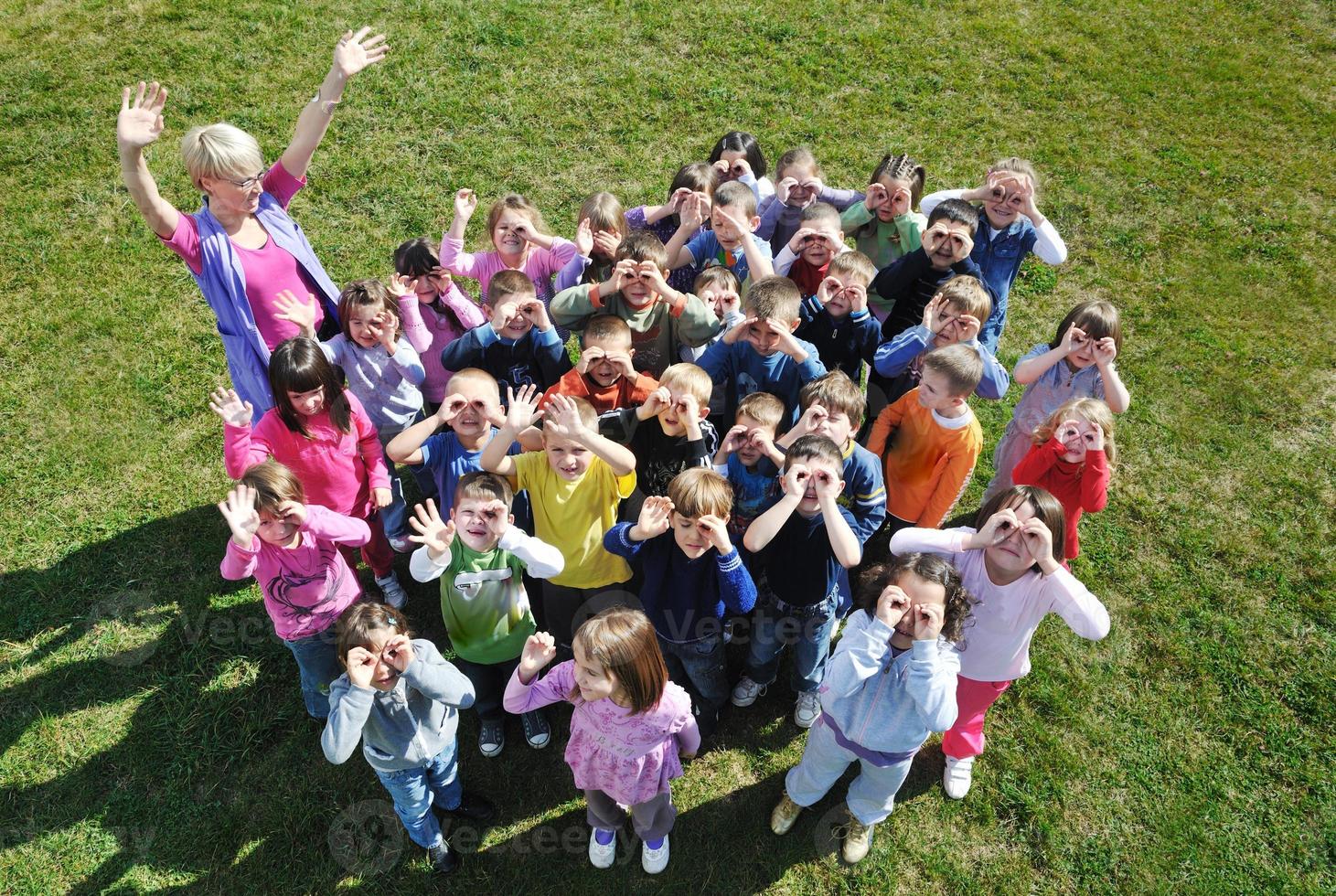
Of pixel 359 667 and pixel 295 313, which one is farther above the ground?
pixel 295 313

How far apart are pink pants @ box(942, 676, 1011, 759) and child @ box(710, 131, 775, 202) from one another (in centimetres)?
386

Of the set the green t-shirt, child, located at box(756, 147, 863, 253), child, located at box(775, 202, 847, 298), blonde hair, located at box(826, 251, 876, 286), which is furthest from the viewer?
child, located at box(756, 147, 863, 253)

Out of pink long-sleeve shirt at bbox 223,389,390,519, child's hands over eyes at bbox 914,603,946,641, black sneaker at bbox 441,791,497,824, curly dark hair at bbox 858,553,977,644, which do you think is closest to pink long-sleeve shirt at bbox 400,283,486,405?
pink long-sleeve shirt at bbox 223,389,390,519

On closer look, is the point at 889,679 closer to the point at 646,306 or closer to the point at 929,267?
the point at 646,306

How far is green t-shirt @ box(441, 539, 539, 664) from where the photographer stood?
426 cm

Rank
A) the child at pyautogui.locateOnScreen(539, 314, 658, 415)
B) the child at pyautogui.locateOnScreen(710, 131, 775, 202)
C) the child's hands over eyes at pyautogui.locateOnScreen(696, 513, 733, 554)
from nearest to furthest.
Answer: the child's hands over eyes at pyautogui.locateOnScreen(696, 513, 733, 554) → the child at pyautogui.locateOnScreen(539, 314, 658, 415) → the child at pyautogui.locateOnScreen(710, 131, 775, 202)

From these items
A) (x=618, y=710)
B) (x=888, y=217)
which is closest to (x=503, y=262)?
(x=888, y=217)

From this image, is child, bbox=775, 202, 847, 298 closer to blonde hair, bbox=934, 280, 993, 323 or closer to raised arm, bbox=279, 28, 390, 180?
blonde hair, bbox=934, 280, 993, 323

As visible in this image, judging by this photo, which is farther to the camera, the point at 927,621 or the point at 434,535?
the point at 434,535

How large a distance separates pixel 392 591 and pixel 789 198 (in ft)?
13.3

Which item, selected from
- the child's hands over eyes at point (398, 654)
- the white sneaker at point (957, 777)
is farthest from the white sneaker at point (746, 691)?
the child's hands over eyes at point (398, 654)

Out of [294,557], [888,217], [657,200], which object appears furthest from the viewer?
[657,200]

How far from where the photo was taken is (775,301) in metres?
4.89

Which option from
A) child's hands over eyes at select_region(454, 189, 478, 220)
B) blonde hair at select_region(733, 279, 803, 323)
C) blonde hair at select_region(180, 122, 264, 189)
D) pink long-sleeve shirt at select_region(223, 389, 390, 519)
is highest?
blonde hair at select_region(180, 122, 264, 189)
